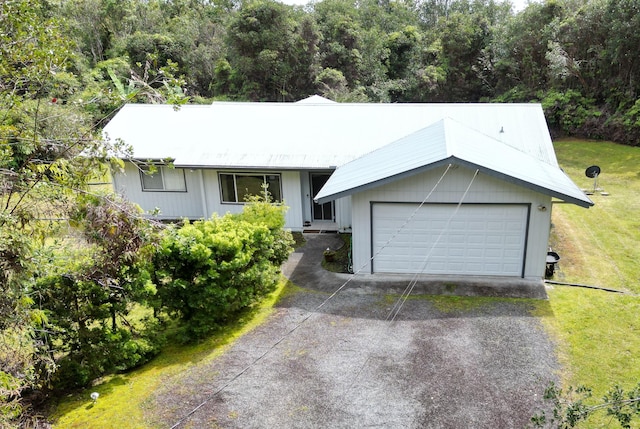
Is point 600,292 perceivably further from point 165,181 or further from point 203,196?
point 165,181

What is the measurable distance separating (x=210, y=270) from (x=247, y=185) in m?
A: 7.41

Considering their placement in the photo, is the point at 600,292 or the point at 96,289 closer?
the point at 96,289

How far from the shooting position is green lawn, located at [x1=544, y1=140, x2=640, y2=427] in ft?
29.5

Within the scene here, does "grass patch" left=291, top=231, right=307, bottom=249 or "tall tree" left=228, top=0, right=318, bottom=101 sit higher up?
"tall tree" left=228, top=0, right=318, bottom=101

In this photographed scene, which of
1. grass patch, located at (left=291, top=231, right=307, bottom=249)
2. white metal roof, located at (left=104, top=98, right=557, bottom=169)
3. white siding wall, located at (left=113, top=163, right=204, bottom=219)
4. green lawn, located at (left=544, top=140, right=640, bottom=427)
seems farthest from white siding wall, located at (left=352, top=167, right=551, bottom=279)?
white siding wall, located at (left=113, top=163, right=204, bottom=219)

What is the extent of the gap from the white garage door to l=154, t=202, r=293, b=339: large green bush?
3515mm

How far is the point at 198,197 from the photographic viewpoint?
59.3 feet

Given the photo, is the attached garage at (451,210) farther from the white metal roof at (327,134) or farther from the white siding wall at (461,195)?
the white metal roof at (327,134)

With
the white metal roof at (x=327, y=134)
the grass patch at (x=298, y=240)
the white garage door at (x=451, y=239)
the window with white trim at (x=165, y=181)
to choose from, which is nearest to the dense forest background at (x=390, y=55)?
the white metal roof at (x=327, y=134)

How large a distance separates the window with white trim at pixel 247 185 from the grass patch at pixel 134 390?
21.5ft

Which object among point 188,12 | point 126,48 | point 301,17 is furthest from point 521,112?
point 188,12

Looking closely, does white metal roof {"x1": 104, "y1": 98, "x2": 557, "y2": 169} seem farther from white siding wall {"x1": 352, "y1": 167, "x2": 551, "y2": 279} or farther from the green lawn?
white siding wall {"x1": 352, "y1": 167, "x2": 551, "y2": 279}

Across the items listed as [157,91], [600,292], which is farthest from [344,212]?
[157,91]

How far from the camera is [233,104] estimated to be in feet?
64.5
